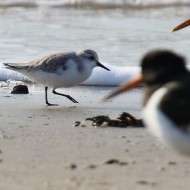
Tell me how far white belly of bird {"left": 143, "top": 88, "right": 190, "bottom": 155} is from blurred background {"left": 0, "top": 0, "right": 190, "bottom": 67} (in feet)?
20.7

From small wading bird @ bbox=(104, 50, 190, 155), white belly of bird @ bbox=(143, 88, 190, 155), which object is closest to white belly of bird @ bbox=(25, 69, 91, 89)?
small wading bird @ bbox=(104, 50, 190, 155)

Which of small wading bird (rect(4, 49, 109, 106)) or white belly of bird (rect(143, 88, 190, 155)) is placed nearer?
white belly of bird (rect(143, 88, 190, 155))

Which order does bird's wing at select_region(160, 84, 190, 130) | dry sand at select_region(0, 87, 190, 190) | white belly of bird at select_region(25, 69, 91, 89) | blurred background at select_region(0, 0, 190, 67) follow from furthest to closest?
blurred background at select_region(0, 0, 190, 67)
white belly of bird at select_region(25, 69, 91, 89)
dry sand at select_region(0, 87, 190, 190)
bird's wing at select_region(160, 84, 190, 130)

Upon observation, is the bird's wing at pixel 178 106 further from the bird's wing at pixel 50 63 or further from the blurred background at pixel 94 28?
the blurred background at pixel 94 28

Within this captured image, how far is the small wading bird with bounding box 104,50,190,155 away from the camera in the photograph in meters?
5.00

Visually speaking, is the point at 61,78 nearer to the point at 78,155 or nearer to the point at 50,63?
the point at 50,63

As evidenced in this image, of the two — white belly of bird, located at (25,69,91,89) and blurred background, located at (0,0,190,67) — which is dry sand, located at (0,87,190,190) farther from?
blurred background, located at (0,0,190,67)

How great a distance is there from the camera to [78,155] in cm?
632

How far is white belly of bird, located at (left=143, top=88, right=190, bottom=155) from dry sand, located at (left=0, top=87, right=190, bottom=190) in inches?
13.3

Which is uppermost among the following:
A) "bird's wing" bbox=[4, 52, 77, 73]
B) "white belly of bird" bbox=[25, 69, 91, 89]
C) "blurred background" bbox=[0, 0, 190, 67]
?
"bird's wing" bbox=[4, 52, 77, 73]

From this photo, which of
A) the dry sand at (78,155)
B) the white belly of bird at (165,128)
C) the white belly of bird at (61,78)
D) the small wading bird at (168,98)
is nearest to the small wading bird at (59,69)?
the white belly of bird at (61,78)

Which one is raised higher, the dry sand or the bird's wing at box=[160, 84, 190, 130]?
the bird's wing at box=[160, 84, 190, 130]

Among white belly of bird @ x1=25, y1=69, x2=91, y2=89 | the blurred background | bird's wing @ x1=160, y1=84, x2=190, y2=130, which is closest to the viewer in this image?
bird's wing @ x1=160, y1=84, x2=190, y2=130

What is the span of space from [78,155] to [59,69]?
3.74 m
